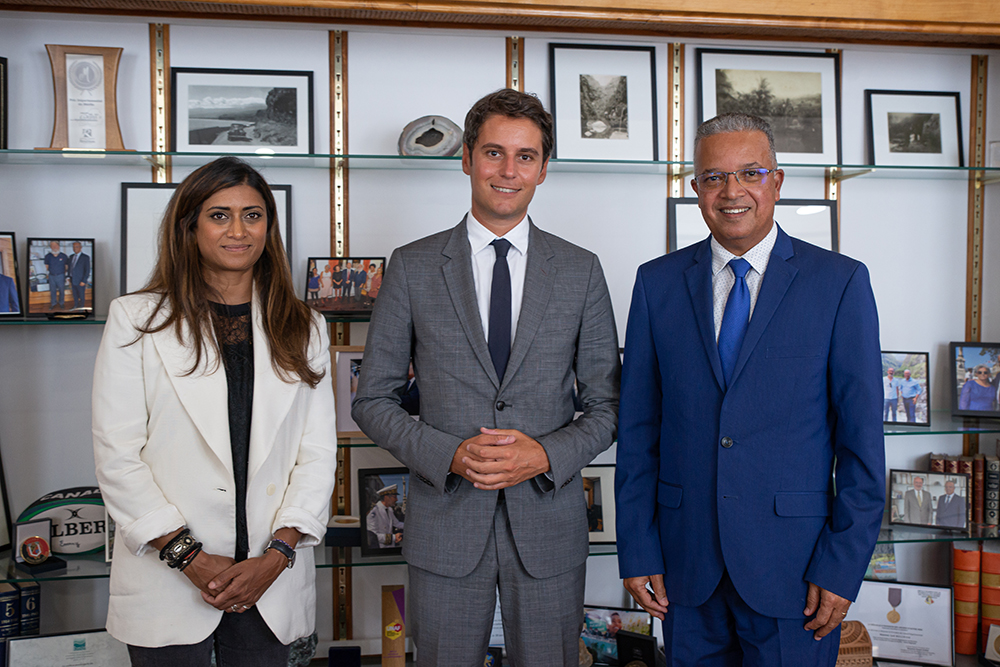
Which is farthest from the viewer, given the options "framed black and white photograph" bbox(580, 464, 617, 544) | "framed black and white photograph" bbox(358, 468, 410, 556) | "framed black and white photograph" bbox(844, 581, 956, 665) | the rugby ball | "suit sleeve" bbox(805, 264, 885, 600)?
A: "framed black and white photograph" bbox(844, 581, 956, 665)

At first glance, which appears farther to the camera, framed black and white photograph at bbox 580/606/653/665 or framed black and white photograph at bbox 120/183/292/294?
framed black and white photograph at bbox 580/606/653/665

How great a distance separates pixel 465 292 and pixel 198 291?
0.64m

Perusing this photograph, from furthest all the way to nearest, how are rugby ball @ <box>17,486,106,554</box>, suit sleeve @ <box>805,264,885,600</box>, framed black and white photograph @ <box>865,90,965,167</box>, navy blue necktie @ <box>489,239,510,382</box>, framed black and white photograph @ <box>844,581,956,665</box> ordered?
framed black and white photograph @ <box>865,90,965,167</box> → framed black and white photograph @ <box>844,581,956,665</box> → rugby ball @ <box>17,486,106,554</box> → navy blue necktie @ <box>489,239,510,382</box> → suit sleeve @ <box>805,264,885,600</box>

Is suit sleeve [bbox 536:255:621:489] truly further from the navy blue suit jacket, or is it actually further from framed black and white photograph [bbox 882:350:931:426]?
framed black and white photograph [bbox 882:350:931:426]

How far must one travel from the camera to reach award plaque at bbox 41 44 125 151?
2441 millimetres

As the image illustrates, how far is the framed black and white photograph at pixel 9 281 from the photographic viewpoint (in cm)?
242

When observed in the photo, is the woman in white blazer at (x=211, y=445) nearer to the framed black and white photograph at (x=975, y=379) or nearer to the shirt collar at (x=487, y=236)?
the shirt collar at (x=487, y=236)

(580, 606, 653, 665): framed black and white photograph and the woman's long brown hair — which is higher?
the woman's long brown hair

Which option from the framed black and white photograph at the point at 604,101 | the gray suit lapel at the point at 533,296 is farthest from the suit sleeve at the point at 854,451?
the framed black and white photograph at the point at 604,101

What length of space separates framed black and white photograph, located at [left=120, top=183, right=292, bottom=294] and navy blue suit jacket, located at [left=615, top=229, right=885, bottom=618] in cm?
160

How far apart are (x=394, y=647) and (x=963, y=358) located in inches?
95.4

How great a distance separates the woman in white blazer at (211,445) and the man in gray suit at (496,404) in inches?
8.3

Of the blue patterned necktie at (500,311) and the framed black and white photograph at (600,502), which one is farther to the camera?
the framed black and white photograph at (600,502)

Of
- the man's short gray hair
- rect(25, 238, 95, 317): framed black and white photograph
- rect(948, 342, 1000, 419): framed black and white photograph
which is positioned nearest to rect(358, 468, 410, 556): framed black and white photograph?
rect(25, 238, 95, 317): framed black and white photograph
